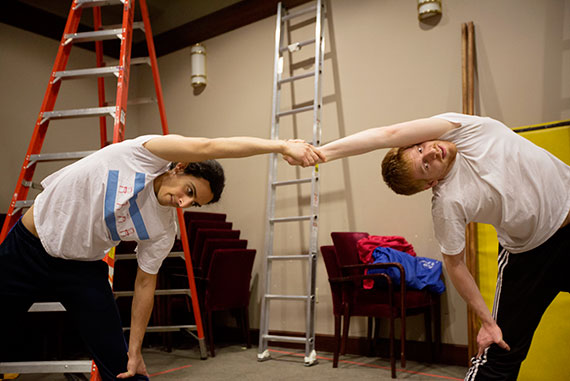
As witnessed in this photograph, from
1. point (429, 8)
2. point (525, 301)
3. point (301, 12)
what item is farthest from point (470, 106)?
point (525, 301)

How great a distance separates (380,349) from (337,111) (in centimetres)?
207

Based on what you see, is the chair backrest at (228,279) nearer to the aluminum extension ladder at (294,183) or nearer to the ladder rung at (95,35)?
the aluminum extension ladder at (294,183)

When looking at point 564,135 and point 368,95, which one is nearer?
point 564,135

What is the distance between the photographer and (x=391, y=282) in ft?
10.6

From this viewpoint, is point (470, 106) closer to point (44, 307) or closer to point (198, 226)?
point (198, 226)

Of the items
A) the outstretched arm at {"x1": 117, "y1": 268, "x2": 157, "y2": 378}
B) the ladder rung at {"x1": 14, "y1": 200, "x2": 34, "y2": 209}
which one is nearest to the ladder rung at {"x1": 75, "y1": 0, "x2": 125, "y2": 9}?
the ladder rung at {"x1": 14, "y1": 200, "x2": 34, "y2": 209}

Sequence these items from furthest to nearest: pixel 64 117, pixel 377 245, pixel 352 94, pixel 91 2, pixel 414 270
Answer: pixel 352 94 < pixel 377 245 < pixel 414 270 < pixel 91 2 < pixel 64 117

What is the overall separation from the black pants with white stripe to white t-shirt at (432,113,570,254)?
2.9 inches

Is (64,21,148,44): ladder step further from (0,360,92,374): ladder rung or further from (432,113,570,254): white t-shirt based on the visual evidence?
(432,113,570,254): white t-shirt

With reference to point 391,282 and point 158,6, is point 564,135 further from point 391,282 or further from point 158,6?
point 158,6

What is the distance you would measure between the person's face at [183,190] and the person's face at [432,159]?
0.73 meters

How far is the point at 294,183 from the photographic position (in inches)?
171

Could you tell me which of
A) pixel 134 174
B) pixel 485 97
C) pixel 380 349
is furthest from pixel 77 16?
pixel 380 349

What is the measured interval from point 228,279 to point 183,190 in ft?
8.03
